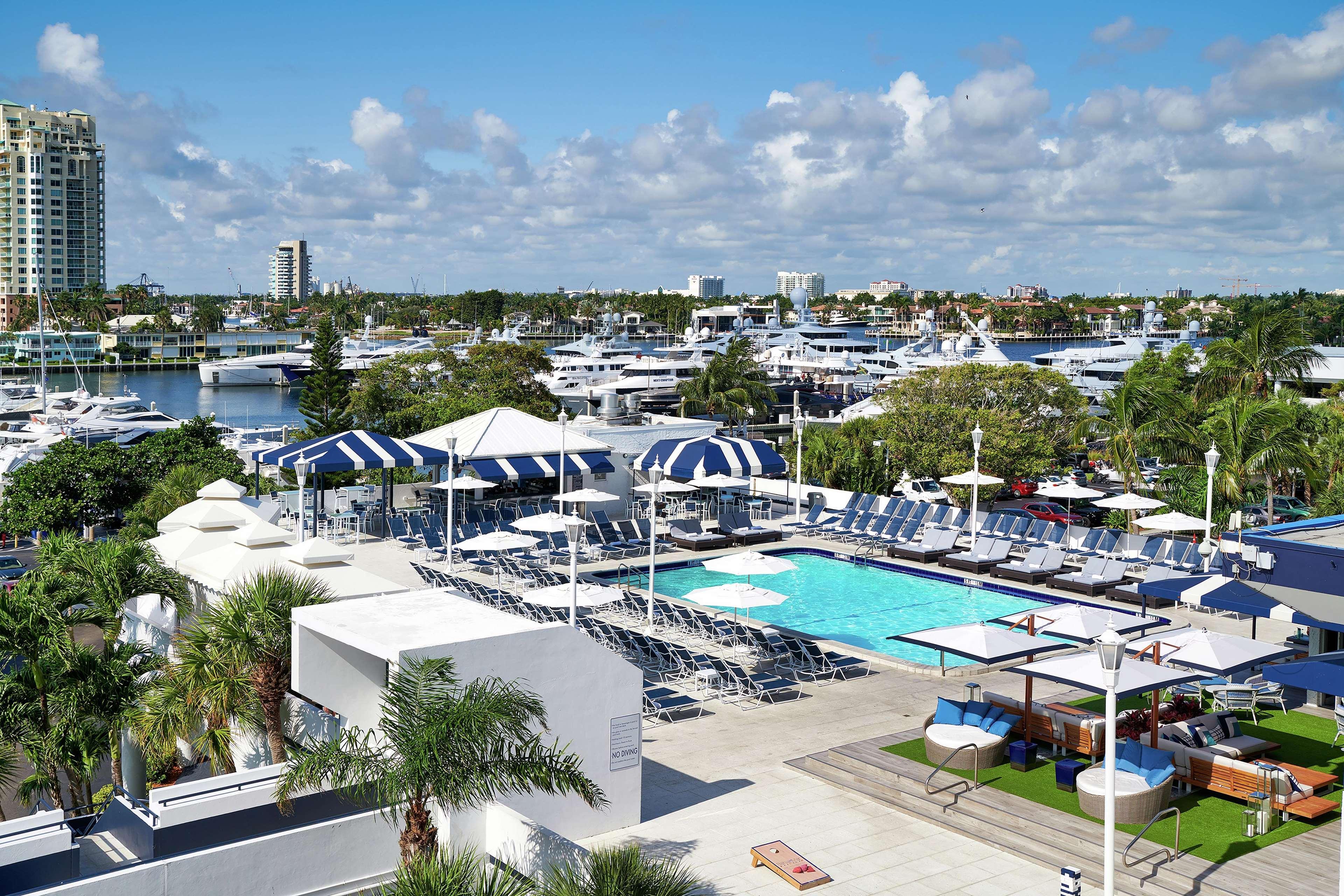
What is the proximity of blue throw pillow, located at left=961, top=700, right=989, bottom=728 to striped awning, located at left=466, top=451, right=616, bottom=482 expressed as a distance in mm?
15963

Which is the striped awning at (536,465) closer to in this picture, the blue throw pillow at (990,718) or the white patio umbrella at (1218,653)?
the blue throw pillow at (990,718)

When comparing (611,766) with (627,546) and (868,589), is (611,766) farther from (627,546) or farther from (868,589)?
(627,546)

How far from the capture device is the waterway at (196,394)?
87375 mm

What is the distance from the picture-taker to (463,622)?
1023 cm

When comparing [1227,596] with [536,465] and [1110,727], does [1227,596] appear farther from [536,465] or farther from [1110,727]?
[536,465]

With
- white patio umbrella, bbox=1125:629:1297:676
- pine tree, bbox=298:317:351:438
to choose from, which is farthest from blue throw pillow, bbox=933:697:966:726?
pine tree, bbox=298:317:351:438

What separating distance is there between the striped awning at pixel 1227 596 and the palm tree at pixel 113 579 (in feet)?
43.2

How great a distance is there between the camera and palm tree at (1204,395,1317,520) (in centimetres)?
2414

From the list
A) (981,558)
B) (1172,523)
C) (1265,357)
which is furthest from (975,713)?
(1265,357)

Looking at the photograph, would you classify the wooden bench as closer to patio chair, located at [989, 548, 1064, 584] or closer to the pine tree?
patio chair, located at [989, 548, 1064, 584]

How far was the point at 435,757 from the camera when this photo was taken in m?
8.04

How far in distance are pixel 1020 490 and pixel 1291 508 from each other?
7.96 m

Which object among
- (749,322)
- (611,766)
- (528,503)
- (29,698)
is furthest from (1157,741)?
(749,322)

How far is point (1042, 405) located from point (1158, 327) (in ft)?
427
